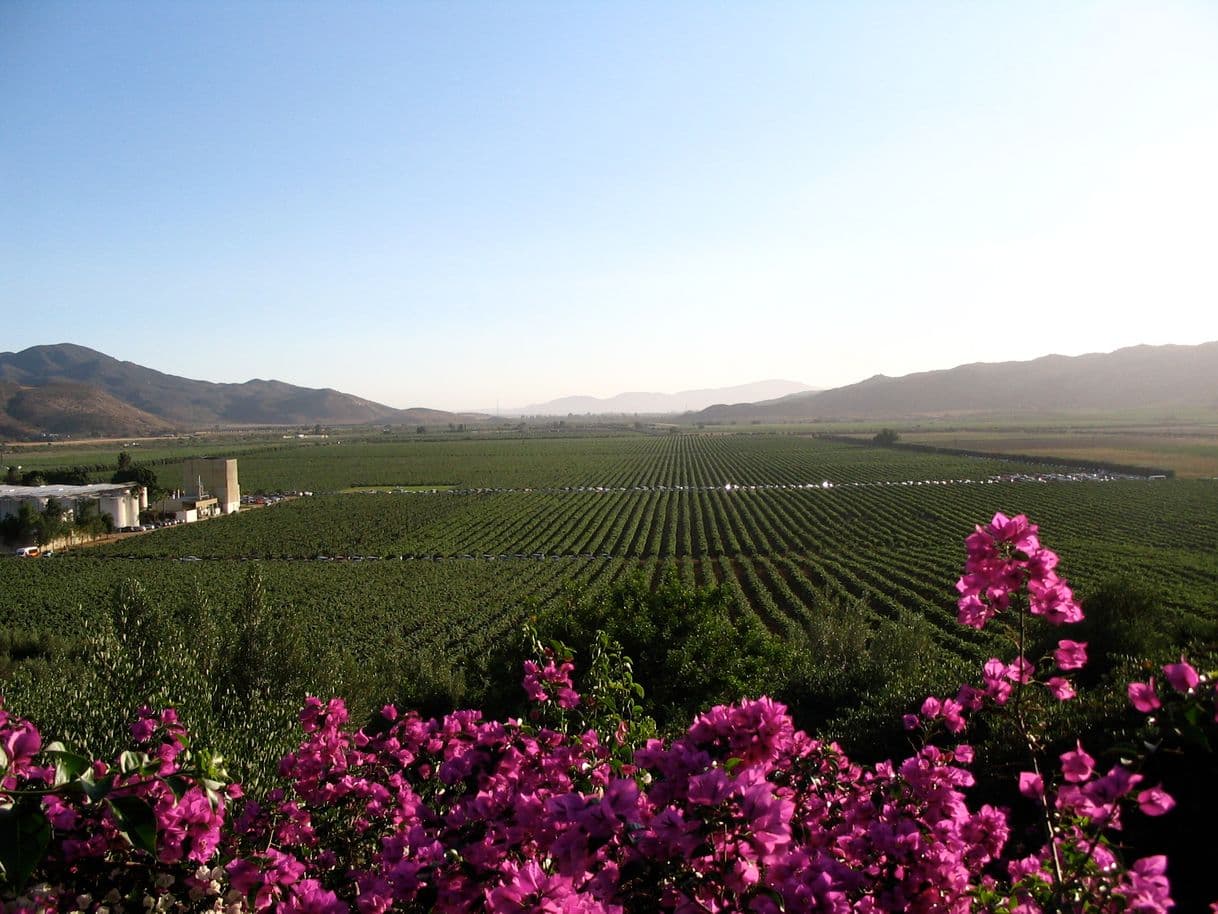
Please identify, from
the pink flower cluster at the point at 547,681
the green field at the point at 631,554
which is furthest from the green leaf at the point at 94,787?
the green field at the point at 631,554

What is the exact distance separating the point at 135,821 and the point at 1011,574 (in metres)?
3.53

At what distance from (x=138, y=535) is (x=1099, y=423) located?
18164 centimetres

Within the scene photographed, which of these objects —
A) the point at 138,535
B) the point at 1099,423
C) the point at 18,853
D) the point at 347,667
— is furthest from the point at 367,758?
the point at 1099,423

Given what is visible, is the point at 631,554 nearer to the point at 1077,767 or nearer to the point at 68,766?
the point at 1077,767

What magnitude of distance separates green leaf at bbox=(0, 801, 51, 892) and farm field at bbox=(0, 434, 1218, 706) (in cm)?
→ 925

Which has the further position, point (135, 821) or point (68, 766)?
point (68, 766)

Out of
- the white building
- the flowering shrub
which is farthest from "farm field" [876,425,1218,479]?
the white building

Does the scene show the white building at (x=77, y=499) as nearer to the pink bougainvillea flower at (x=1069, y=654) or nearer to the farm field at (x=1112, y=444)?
the pink bougainvillea flower at (x=1069, y=654)

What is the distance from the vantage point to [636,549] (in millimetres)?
49469

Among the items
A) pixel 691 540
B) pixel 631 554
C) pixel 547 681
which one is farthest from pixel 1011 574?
pixel 691 540

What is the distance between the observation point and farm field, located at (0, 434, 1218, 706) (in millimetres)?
32344

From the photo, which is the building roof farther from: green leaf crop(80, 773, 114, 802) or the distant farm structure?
green leaf crop(80, 773, 114, 802)

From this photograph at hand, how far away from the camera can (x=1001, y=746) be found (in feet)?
26.3

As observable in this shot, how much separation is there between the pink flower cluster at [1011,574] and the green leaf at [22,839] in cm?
351
